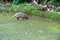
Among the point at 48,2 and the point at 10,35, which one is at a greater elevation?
the point at 10,35

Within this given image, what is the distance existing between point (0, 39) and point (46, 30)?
315 cm

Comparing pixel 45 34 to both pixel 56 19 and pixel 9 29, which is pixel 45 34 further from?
pixel 56 19

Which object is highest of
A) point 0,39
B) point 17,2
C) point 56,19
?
point 0,39

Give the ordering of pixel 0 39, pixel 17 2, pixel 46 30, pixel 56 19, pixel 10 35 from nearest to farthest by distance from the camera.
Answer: pixel 0 39
pixel 10 35
pixel 46 30
pixel 56 19
pixel 17 2

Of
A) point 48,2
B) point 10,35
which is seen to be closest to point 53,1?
point 48,2

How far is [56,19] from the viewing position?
Answer: 52.5 feet

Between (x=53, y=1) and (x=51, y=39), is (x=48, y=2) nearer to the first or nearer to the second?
(x=53, y=1)

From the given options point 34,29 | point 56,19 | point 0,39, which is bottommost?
point 56,19

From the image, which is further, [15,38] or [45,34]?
[45,34]

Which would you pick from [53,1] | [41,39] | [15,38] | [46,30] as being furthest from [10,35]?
[53,1]

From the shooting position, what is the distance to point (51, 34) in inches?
433

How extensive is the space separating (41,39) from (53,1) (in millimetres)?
13406

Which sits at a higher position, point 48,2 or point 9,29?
point 9,29

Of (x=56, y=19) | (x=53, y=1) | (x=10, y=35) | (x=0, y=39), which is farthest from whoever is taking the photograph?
(x=53, y=1)
